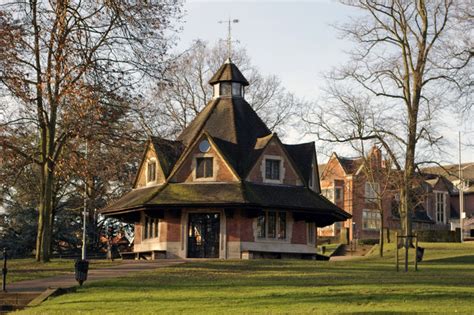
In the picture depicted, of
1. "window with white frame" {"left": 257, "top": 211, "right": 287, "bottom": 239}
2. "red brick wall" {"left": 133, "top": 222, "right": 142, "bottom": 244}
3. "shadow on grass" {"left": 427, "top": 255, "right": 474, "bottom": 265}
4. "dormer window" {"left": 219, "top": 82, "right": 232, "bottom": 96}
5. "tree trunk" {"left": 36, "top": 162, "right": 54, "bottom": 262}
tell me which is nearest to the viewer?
"tree trunk" {"left": 36, "top": 162, "right": 54, "bottom": 262}

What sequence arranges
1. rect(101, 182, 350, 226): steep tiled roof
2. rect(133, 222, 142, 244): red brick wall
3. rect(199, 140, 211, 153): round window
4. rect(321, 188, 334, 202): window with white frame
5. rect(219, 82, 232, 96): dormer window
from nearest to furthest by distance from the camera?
1. rect(101, 182, 350, 226): steep tiled roof
2. rect(199, 140, 211, 153): round window
3. rect(133, 222, 142, 244): red brick wall
4. rect(219, 82, 232, 96): dormer window
5. rect(321, 188, 334, 202): window with white frame

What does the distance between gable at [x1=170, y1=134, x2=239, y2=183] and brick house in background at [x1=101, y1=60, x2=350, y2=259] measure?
0.05 metres

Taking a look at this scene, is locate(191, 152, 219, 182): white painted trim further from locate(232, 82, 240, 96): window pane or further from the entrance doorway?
locate(232, 82, 240, 96): window pane

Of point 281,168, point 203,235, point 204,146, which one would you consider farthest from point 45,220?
point 281,168

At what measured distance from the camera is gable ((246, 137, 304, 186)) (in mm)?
42656

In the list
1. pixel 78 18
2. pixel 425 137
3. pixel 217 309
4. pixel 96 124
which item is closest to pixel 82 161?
pixel 96 124

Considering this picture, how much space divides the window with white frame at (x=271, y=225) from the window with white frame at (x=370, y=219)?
3861 cm

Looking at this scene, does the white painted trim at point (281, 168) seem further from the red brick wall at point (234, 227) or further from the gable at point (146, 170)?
the gable at point (146, 170)

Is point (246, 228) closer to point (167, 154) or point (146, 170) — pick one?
point (167, 154)

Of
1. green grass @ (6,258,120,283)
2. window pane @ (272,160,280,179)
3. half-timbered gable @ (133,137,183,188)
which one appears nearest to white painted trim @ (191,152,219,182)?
half-timbered gable @ (133,137,183,188)

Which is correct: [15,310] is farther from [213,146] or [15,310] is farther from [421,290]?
[213,146]

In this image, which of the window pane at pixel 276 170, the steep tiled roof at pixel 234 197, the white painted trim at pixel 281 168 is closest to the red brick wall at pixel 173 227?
the steep tiled roof at pixel 234 197

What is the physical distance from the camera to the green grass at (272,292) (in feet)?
65.1

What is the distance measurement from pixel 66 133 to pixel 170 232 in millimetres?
9604
